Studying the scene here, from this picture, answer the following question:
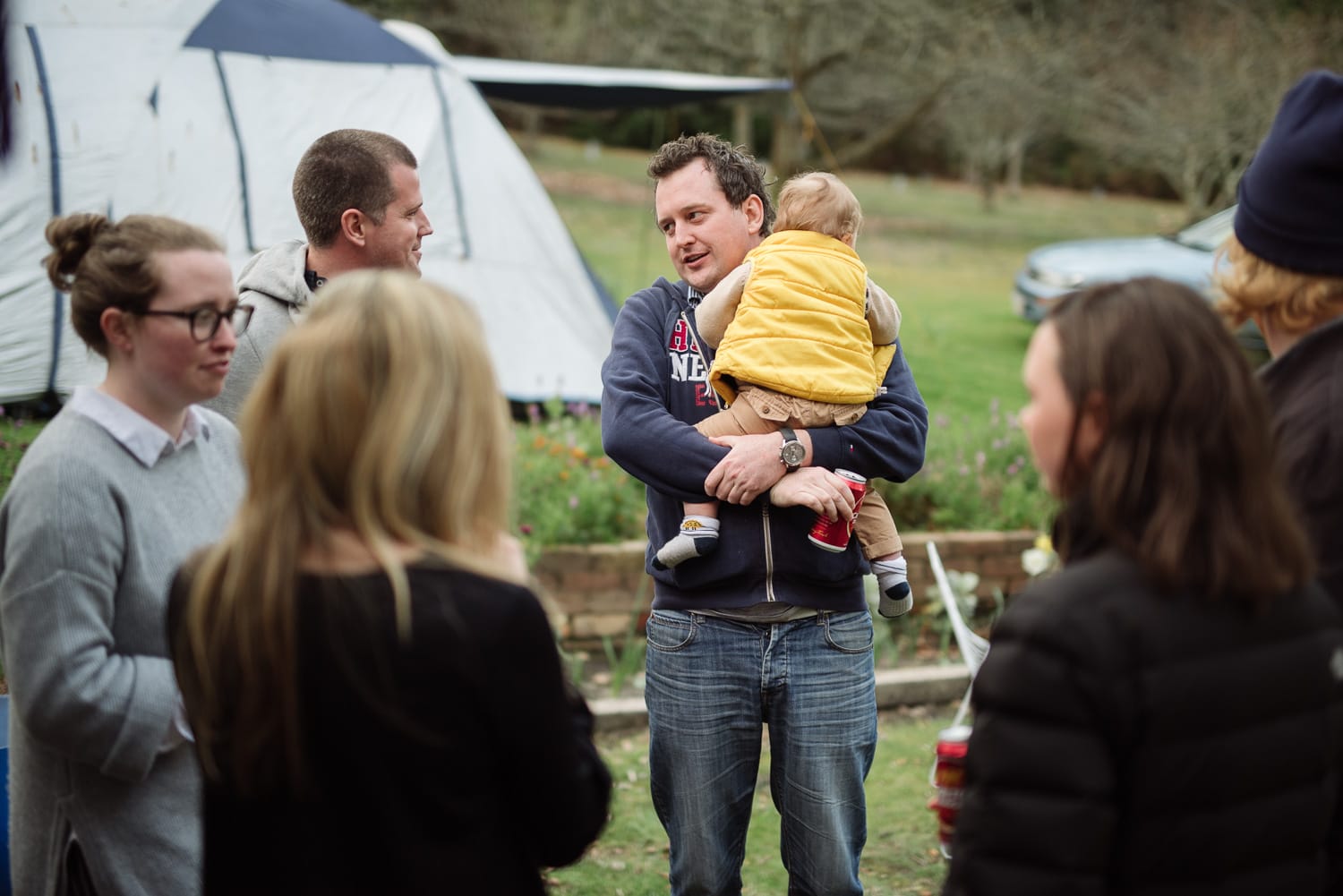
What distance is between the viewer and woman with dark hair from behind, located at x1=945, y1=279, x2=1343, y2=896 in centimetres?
154

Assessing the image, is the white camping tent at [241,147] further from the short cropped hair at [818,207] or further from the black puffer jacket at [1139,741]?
the black puffer jacket at [1139,741]

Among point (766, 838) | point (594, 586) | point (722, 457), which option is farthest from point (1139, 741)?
point (594, 586)

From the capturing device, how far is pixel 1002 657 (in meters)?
1.60

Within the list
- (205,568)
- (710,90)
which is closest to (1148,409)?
(205,568)

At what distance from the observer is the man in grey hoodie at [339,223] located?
2.85 meters

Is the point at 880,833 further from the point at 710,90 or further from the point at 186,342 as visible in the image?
the point at 710,90

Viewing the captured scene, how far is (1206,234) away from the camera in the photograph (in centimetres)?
1117

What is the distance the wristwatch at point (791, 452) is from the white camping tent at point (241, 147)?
4624 millimetres

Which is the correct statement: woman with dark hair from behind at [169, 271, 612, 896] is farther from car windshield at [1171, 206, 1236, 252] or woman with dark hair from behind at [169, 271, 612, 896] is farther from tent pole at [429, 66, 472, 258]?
car windshield at [1171, 206, 1236, 252]

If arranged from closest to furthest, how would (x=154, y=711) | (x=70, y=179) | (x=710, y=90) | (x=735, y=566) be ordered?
(x=154, y=711) < (x=735, y=566) < (x=70, y=179) < (x=710, y=90)

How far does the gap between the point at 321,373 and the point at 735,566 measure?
1344mm

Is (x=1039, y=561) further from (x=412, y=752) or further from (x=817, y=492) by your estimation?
(x=412, y=752)

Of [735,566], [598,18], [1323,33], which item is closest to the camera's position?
[735,566]

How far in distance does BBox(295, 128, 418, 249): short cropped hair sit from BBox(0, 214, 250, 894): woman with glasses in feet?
2.34
